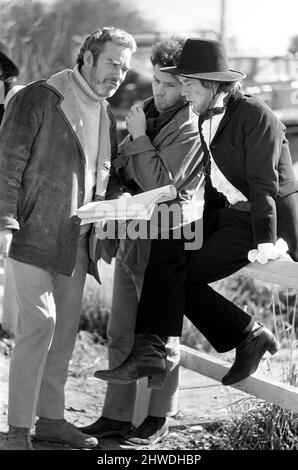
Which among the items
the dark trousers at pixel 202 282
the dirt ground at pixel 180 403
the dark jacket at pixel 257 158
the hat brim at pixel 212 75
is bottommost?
the dirt ground at pixel 180 403

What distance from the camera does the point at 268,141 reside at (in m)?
4.03

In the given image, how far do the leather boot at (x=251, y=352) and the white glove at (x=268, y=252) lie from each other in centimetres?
38

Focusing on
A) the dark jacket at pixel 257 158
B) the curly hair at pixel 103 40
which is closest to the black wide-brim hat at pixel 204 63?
the dark jacket at pixel 257 158

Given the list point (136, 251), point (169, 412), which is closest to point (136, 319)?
point (136, 251)

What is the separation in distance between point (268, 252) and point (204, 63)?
857 mm

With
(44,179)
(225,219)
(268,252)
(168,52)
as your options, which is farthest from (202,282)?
(168,52)

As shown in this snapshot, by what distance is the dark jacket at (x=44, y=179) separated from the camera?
4.24 m

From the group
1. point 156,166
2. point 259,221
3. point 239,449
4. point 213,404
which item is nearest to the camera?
point 259,221

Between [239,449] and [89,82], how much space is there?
185cm

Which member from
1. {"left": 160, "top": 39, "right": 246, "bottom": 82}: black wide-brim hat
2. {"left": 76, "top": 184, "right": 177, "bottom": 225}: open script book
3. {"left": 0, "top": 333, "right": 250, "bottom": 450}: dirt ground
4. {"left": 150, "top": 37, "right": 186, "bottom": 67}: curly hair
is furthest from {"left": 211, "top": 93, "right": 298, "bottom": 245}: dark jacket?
{"left": 0, "top": 333, "right": 250, "bottom": 450}: dirt ground

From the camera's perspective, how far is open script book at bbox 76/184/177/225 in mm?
4160

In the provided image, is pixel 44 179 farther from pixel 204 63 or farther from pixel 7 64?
pixel 7 64

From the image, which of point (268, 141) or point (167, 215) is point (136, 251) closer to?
point (167, 215)

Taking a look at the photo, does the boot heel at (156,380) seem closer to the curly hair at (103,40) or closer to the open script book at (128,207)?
the open script book at (128,207)
